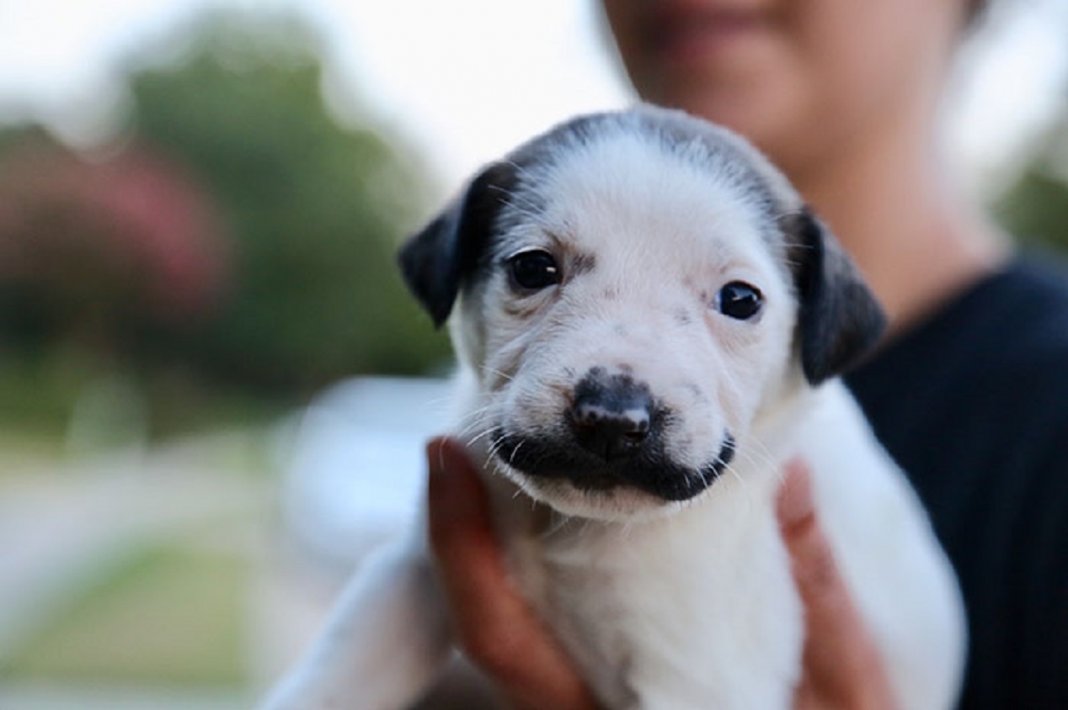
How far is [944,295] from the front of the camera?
2.24 meters

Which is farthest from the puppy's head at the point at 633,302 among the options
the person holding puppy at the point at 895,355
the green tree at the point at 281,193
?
the green tree at the point at 281,193

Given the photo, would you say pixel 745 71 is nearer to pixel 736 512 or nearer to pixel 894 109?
pixel 894 109

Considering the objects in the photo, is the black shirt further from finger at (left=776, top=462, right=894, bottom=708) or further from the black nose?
the black nose

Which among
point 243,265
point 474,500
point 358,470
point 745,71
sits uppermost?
point 745,71

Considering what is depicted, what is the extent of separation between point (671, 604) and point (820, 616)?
0.78 ft

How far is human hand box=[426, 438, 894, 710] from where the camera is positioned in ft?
5.12

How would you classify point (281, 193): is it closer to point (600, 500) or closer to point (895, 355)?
point (895, 355)

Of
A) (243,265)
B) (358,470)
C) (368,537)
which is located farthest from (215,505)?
(243,265)

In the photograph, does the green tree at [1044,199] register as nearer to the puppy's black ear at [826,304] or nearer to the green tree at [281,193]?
the green tree at [281,193]

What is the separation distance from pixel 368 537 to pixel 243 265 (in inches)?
358

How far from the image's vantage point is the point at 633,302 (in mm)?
1387

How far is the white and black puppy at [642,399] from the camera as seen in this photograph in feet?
4.33

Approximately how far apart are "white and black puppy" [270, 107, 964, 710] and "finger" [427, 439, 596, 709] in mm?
30

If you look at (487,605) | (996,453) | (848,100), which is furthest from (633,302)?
(848,100)
